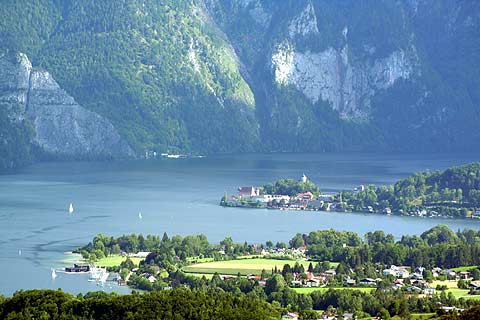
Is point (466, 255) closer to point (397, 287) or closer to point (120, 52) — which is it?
point (397, 287)

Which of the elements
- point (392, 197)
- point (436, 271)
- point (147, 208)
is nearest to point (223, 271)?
point (436, 271)

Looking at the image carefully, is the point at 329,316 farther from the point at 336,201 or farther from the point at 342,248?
the point at 336,201

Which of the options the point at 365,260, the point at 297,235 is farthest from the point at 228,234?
the point at 365,260

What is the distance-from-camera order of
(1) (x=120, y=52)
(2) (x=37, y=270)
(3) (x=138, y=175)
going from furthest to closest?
1. (1) (x=120, y=52)
2. (3) (x=138, y=175)
3. (2) (x=37, y=270)

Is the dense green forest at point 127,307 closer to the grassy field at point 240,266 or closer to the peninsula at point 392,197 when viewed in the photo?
the grassy field at point 240,266

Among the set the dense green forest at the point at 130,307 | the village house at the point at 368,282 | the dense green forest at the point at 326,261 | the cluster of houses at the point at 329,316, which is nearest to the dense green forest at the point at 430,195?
the dense green forest at the point at 326,261

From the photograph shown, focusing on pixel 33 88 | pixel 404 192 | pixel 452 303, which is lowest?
pixel 452 303

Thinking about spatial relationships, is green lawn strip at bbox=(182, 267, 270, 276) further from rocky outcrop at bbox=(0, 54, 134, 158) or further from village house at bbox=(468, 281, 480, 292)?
rocky outcrop at bbox=(0, 54, 134, 158)
